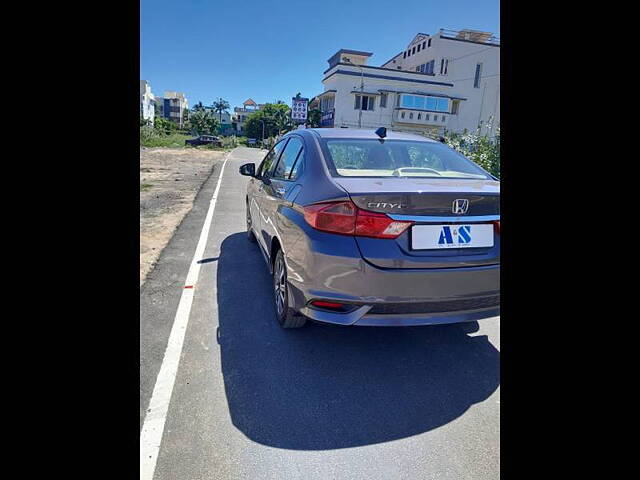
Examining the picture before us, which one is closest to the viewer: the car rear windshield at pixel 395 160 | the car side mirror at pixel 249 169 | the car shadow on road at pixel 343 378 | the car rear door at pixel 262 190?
the car shadow on road at pixel 343 378

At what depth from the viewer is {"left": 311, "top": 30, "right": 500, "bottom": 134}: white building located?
40.7 meters

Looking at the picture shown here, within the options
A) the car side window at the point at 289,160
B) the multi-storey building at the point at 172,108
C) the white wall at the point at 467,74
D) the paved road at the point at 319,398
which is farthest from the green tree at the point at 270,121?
the paved road at the point at 319,398

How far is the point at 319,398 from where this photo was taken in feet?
7.78

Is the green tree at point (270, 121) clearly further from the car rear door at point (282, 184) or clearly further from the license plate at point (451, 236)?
the license plate at point (451, 236)

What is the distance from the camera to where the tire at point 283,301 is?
2.99m

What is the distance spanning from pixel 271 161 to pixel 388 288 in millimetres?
2806

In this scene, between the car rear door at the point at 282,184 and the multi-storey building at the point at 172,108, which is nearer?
the car rear door at the point at 282,184

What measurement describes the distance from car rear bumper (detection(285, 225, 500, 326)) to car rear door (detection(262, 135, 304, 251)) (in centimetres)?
81

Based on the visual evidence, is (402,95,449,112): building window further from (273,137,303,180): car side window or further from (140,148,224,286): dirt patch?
(273,137,303,180): car side window

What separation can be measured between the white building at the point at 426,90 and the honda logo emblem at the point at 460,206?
38367mm

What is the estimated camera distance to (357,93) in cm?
4044

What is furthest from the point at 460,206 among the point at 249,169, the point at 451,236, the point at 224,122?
the point at 224,122
